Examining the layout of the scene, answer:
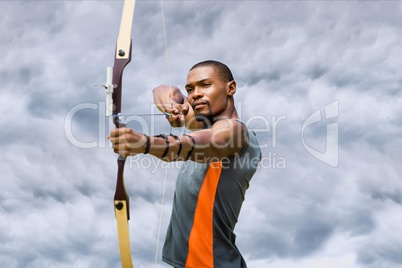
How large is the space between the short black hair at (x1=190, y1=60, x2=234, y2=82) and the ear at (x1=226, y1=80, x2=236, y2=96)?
0.03m

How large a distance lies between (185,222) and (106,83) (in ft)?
3.74

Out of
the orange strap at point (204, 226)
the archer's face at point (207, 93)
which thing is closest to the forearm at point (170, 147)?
the orange strap at point (204, 226)

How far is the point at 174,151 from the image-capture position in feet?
10.6

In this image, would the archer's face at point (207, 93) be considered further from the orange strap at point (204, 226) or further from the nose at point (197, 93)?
the orange strap at point (204, 226)

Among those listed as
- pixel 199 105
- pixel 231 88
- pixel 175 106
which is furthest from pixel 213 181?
pixel 175 106

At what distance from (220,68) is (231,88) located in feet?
0.55

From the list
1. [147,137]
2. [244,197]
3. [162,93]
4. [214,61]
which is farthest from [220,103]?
[162,93]

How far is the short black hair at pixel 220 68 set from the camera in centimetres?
414

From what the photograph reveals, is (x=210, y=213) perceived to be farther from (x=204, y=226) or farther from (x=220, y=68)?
(x=220, y=68)

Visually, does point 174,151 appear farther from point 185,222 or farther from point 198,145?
point 185,222

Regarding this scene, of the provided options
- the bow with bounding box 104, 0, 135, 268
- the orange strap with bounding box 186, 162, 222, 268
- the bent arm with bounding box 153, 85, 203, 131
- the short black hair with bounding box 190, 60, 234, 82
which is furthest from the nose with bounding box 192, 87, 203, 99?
the bow with bounding box 104, 0, 135, 268

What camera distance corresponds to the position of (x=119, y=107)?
344 cm

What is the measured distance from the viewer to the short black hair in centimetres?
414

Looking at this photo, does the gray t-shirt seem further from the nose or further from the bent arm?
the bent arm
